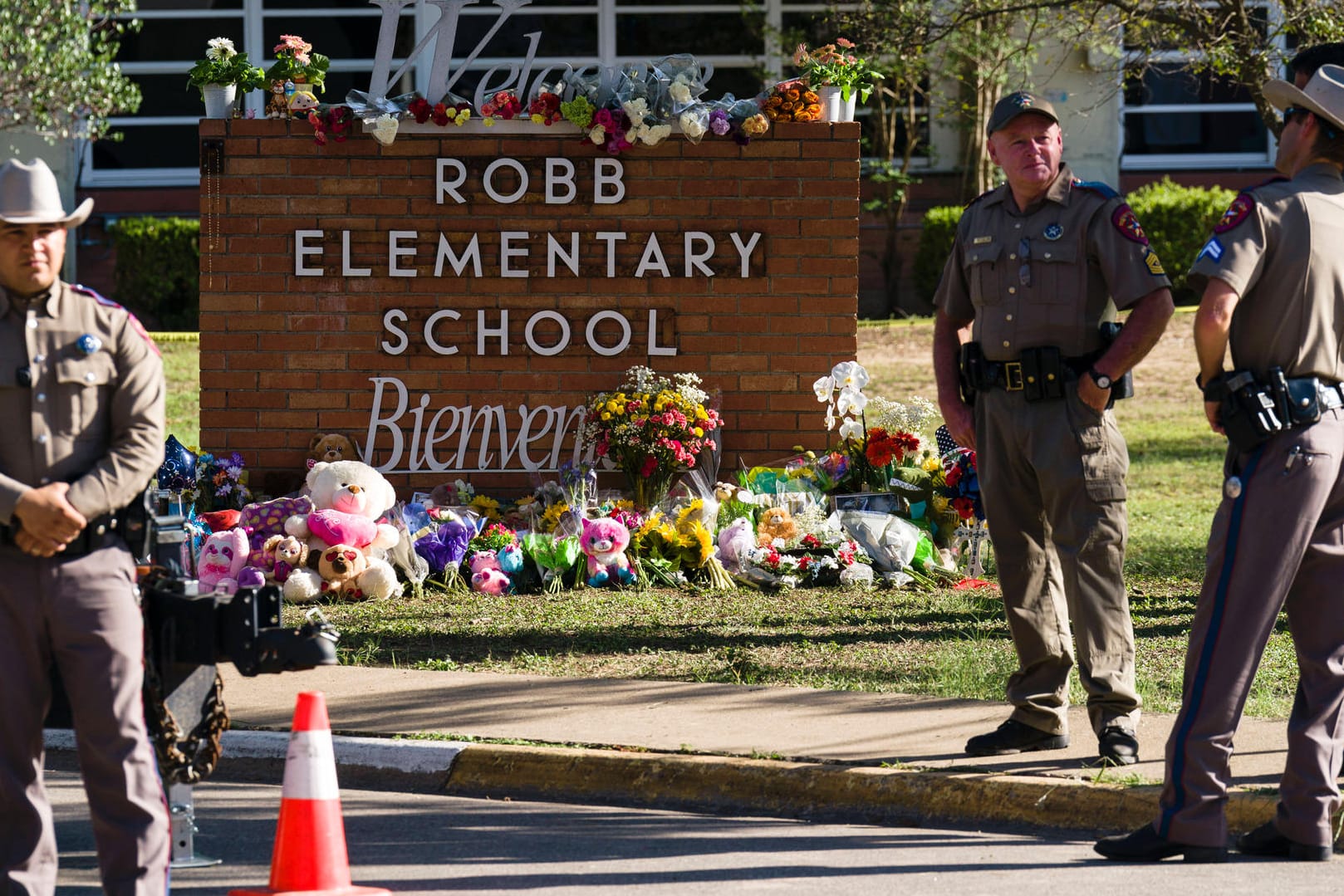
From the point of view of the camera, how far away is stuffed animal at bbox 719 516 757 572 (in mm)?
9164

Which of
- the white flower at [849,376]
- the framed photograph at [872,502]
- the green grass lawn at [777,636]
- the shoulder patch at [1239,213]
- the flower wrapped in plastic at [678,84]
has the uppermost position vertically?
the flower wrapped in plastic at [678,84]

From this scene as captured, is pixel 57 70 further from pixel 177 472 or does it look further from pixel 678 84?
pixel 678 84

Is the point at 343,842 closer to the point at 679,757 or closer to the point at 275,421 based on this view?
the point at 679,757

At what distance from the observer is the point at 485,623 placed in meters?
8.16

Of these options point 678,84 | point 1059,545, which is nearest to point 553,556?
point 678,84

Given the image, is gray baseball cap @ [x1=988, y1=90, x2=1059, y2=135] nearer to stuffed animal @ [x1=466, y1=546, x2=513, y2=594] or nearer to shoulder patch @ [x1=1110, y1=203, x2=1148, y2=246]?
shoulder patch @ [x1=1110, y1=203, x2=1148, y2=246]

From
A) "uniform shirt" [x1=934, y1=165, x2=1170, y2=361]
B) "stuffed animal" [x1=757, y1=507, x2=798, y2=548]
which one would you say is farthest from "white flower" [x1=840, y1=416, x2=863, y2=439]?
"uniform shirt" [x1=934, y1=165, x2=1170, y2=361]

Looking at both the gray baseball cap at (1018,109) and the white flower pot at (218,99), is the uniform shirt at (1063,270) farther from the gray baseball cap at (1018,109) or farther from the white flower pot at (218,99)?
the white flower pot at (218,99)

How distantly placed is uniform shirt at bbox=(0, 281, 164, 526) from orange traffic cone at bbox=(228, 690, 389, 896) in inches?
30.1

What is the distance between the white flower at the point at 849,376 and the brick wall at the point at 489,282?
229 millimetres

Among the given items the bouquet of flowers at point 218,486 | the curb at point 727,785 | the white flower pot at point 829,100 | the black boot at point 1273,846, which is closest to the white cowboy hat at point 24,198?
the curb at point 727,785

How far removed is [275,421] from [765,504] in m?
2.90

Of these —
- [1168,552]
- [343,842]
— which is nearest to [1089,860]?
[343,842]

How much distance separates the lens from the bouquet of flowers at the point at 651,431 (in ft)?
30.7
